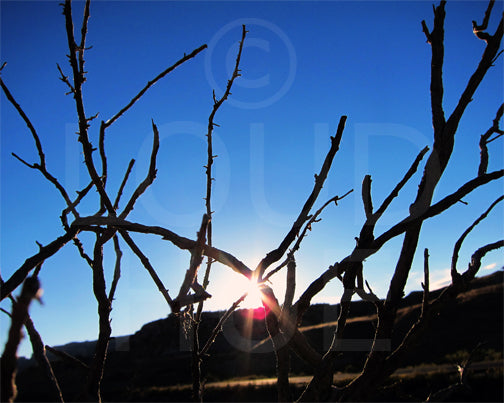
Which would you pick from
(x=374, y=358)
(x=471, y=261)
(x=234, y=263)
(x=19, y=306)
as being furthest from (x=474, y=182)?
(x=19, y=306)

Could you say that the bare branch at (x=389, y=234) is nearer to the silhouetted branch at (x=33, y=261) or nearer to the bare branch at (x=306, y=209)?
the bare branch at (x=306, y=209)

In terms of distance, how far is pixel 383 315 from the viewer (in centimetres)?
110

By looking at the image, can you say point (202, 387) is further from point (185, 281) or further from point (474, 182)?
point (474, 182)

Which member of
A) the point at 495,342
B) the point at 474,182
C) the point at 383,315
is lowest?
the point at 495,342

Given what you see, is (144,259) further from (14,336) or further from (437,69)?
(437,69)

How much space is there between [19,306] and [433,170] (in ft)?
3.32

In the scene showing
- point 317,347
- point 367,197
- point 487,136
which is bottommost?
point 317,347

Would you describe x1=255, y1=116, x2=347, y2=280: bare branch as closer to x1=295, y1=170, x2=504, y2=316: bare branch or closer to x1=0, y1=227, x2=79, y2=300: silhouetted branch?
x1=295, y1=170, x2=504, y2=316: bare branch

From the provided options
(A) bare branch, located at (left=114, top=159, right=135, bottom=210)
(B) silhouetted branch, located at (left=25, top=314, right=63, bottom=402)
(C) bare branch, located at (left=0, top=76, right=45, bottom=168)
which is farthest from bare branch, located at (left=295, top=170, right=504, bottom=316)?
(C) bare branch, located at (left=0, top=76, right=45, bottom=168)

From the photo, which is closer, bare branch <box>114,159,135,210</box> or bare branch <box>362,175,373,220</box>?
bare branch <box>362,175,373,220</box>

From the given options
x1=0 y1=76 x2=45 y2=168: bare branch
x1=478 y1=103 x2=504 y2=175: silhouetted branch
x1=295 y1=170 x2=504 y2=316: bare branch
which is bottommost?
x1=295 y1=170 x2=504 y2=316: bare branch

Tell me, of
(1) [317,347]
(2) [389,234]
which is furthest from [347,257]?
(1) [317,347]

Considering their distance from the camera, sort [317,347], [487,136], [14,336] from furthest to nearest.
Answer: [317,347] < [487,136] < [14,336]

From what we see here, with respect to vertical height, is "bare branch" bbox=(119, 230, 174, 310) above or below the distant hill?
above
